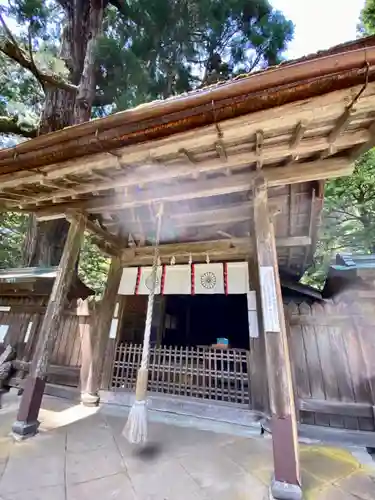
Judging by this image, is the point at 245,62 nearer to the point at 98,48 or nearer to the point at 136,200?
the point at 98,48

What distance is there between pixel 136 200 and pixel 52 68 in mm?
7358

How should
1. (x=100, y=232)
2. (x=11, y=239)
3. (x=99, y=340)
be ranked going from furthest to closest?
(x=11, y=239) → (x=99, y=340) → (x=100, y=232)

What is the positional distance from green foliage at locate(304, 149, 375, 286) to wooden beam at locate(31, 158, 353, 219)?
8.11 metres

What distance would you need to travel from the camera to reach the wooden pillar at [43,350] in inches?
131

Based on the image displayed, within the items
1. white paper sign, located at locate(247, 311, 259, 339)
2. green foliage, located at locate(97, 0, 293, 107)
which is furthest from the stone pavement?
green foliage, located at locate(97, 0, 293, 107)

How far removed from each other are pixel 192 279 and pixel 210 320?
5.45 m

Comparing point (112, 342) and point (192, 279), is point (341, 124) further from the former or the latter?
point (112, 342)

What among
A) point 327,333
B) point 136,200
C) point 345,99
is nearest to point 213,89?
point 345,99

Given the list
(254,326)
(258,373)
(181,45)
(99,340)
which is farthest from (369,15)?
(99,340)

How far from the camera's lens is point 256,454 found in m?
3.10

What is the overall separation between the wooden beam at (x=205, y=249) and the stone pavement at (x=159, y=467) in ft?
9.91

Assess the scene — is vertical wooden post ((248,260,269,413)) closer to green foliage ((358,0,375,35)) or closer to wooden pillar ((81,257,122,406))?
wooden pillar ((81,257,122,406))

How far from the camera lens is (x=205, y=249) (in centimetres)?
525

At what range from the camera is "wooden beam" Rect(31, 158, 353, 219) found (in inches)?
125
